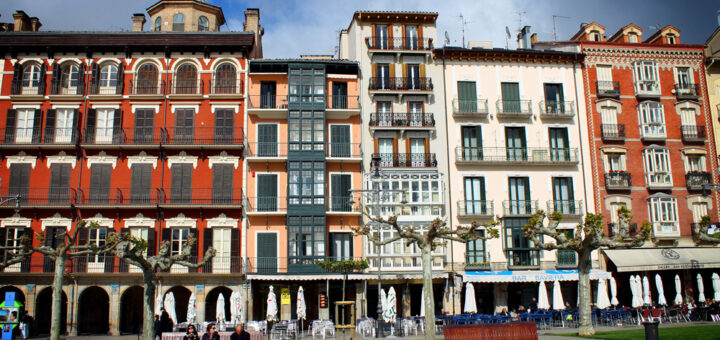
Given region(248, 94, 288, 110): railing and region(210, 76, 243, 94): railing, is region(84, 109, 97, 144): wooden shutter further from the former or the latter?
region(248, 94, 288, 110): railing

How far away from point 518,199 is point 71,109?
28138 millimetres

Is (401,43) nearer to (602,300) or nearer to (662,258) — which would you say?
(602,300)

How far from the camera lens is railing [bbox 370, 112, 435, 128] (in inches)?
1481

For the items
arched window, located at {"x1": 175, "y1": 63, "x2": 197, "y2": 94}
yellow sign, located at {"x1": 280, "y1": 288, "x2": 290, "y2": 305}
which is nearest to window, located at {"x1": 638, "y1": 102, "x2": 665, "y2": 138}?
yellow sign, located at {"x1": 280, "y1": 288, "x2": 290, "y2": 305}

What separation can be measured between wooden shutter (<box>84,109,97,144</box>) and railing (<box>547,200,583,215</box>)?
28.3 metres

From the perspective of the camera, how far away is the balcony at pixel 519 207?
37.4 meters

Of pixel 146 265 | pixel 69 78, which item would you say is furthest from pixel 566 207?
pixel 69 78

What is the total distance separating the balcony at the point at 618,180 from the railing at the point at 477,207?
780 cm

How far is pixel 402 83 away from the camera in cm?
3841

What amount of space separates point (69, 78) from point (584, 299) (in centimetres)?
3189

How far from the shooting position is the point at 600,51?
40125 mm

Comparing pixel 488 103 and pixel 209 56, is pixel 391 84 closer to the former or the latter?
pixel 488 103

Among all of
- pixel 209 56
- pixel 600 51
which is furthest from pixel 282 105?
pixel 600 51

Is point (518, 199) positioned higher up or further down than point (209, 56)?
further down
